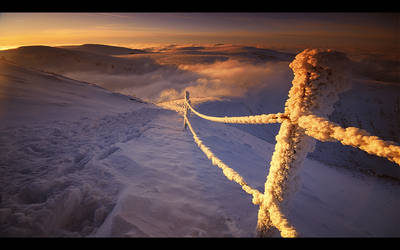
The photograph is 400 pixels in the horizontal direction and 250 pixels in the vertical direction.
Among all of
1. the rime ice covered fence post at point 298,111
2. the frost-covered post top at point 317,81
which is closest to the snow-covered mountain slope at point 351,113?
the rime ice covered fence post at point 298,111

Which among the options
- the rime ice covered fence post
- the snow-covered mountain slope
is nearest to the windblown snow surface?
the rime ice covered fence post

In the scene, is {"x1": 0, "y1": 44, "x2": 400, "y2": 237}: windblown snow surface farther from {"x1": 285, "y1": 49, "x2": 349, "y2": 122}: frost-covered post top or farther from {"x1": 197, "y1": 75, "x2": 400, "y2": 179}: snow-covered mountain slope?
{"x1": 197, "y1": 75, "x2": 400, "y2": 179}: snow-covered mountain slope

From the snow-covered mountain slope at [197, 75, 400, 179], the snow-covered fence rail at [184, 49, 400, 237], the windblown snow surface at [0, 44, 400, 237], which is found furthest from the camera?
the snow-covered mountain slope at [197, 75, 400, 179]

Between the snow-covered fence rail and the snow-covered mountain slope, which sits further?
the snow-covered mountain slope

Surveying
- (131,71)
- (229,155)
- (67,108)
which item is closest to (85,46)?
(131,71)

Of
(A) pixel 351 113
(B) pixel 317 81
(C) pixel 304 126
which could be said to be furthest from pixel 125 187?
(A) pixel 351 113

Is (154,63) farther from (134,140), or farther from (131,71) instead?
(134,140)

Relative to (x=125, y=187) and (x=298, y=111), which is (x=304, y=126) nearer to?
(x=298, y=111)

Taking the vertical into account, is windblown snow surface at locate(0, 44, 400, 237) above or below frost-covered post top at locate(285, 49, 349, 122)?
below

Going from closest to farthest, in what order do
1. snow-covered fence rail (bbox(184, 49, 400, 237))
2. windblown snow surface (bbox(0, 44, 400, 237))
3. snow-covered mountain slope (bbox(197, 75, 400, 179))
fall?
1. snow-covered fence rail (bbox(184, 49, 400, 237))
2. windblown snow surface (bbox(0, 44, 400, 237))
3. snow-covered mountain slope (bbox(197, 75, 400, 179))
